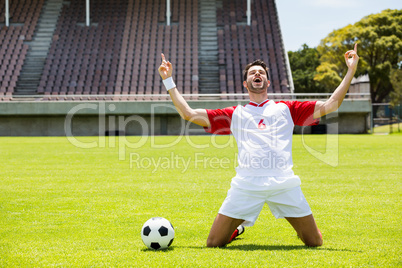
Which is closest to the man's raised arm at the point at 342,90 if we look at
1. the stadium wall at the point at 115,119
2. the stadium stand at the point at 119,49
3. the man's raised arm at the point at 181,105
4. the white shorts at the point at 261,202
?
the white shorts at the point at 261,202

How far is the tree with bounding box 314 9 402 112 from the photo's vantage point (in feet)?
169

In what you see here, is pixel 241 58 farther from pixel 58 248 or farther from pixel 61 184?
pixel 58 248

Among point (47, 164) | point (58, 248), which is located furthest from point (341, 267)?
point (47, 164)

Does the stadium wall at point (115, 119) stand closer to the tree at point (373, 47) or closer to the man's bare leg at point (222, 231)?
the tree at point (373, 47)

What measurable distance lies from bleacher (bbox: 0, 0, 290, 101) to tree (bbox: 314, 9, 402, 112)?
14.4m

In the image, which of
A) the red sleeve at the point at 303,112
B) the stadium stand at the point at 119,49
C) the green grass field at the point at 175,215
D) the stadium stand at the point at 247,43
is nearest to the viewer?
the green grass field at the point at 175,215

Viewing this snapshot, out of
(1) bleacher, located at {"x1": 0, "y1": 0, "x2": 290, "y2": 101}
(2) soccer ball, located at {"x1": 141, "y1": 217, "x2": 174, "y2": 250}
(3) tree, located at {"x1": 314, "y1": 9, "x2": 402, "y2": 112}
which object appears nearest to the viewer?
(2) soccer ball, located at {"x1": 141, "y1": 217, "x2": 174, "y2": 250}

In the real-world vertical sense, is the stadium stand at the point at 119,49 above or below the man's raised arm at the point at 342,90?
above

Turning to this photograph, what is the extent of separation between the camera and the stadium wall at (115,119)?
30531 mm

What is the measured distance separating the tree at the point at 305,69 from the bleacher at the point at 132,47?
29.6 m

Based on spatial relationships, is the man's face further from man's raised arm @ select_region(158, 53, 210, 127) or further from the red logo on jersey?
man's raised arm @ select_region(158, 53, 210, 127)

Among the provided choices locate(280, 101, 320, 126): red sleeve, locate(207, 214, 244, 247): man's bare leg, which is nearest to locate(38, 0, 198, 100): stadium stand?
locate(280, 101, 320, 126): red sleeve

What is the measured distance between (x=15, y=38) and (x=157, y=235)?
38.6m

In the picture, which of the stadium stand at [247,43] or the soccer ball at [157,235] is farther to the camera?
the stadium stand at [247,43]
